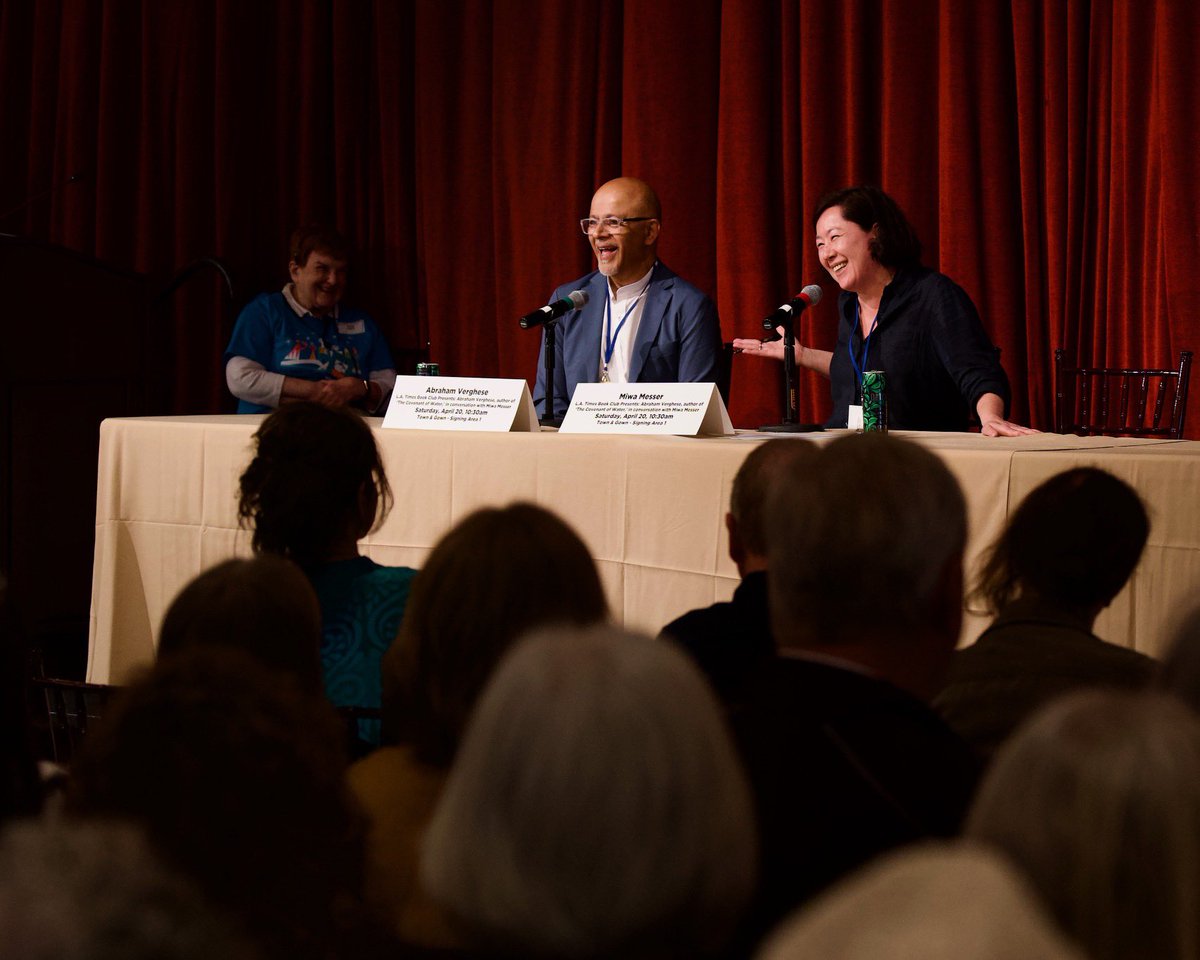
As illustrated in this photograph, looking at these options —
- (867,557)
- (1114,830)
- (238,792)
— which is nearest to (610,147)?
(867,557)

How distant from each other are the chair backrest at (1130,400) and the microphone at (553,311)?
1.24 m

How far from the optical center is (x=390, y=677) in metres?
1.15

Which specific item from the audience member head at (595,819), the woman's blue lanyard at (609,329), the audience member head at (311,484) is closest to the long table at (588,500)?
the audience member head at (311,484)

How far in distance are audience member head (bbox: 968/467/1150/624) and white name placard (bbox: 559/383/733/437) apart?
4.33 feet

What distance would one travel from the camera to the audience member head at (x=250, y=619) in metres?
1.15

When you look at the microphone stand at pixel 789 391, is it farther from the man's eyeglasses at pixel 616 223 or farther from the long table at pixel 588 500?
the man's eyeglasses at pixel 616 223

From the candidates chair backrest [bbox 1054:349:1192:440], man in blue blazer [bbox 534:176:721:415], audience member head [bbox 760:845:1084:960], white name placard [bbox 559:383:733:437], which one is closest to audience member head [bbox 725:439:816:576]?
white name placard [bbox 559:383:733:437]

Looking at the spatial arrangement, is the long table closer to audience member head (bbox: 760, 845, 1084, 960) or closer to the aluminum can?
the aluminum can

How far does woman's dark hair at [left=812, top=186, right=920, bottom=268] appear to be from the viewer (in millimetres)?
3371

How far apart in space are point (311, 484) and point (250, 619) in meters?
0.78

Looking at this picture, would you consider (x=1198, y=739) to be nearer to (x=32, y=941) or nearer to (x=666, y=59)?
(x=32, y=941)

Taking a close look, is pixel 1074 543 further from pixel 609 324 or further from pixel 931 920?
pixel 609 324

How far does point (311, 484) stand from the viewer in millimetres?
1921

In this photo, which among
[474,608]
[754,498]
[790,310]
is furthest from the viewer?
[790,310]
